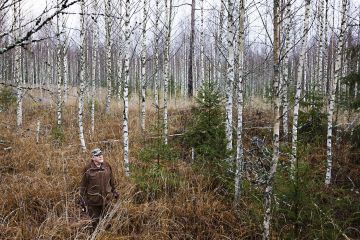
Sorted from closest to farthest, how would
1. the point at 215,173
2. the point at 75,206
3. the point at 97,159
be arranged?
the point at 97,159 → the point at 75,206 → the point at 215,173

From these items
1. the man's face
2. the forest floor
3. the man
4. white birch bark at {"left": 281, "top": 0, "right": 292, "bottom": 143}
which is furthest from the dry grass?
white birch bark at {"left": 281, "top": 0, "right": 292, "bottom": 143}

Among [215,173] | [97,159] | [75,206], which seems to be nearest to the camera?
[97,159]

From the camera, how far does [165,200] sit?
255 inches

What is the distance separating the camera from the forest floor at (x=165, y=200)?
5.06 m

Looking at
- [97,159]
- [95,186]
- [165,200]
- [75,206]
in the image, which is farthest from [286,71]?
[75,206]

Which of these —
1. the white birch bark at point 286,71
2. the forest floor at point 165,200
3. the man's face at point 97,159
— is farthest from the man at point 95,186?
the white birch bark at point 286,71

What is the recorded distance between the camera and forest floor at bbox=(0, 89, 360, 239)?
199 inches

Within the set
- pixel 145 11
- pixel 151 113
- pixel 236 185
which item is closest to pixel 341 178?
pixel 236 185

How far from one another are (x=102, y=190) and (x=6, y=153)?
17.7ft

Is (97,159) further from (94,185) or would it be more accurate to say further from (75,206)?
(75,206)

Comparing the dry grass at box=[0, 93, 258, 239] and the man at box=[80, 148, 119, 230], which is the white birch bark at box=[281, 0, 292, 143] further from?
the man at box=[80, 148, 119, 230]

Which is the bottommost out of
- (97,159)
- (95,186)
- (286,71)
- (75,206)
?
(75,206)

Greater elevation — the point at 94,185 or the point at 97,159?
the point at 97,159

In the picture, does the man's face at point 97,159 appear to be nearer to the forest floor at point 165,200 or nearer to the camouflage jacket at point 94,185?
the camouflage jacket at point 94,185
